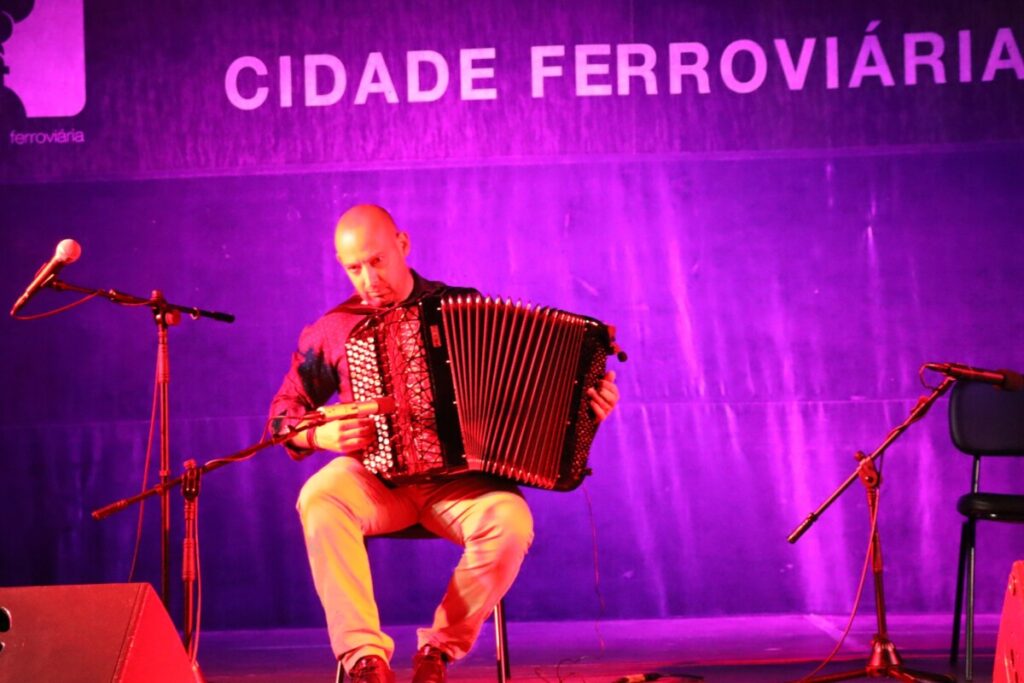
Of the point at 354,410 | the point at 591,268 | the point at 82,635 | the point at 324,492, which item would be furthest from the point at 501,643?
the point at 591,268

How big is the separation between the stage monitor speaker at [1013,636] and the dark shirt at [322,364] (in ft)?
6.09

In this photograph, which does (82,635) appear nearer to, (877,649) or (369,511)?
(369,511)

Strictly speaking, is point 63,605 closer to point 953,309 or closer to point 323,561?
point 323,561

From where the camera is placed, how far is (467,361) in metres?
3.36

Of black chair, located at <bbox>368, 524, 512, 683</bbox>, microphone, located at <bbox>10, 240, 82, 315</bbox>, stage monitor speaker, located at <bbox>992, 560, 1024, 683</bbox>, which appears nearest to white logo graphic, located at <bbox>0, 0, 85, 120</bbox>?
microphone, located at <bbox>10, 240, 82, 315</bbox>

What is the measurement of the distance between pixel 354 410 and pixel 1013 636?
62.1 inches

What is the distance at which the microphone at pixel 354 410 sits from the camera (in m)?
3.10

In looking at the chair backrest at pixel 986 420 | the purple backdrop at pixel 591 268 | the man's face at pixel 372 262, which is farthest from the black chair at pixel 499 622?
the chair backrest at pixel 986 420

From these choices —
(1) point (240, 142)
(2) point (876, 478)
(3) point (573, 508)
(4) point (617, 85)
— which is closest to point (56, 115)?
(1) point (240, 142)

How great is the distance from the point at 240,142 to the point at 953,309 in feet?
9.68

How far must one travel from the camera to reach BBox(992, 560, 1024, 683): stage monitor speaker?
8.01 ft

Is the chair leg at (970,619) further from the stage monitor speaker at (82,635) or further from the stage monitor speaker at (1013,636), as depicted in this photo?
the stage monitor speaker at (82,635)

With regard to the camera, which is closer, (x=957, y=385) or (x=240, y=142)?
(x=957, y=385)

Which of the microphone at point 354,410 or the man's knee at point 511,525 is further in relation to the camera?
the man's knee at point 511,525
